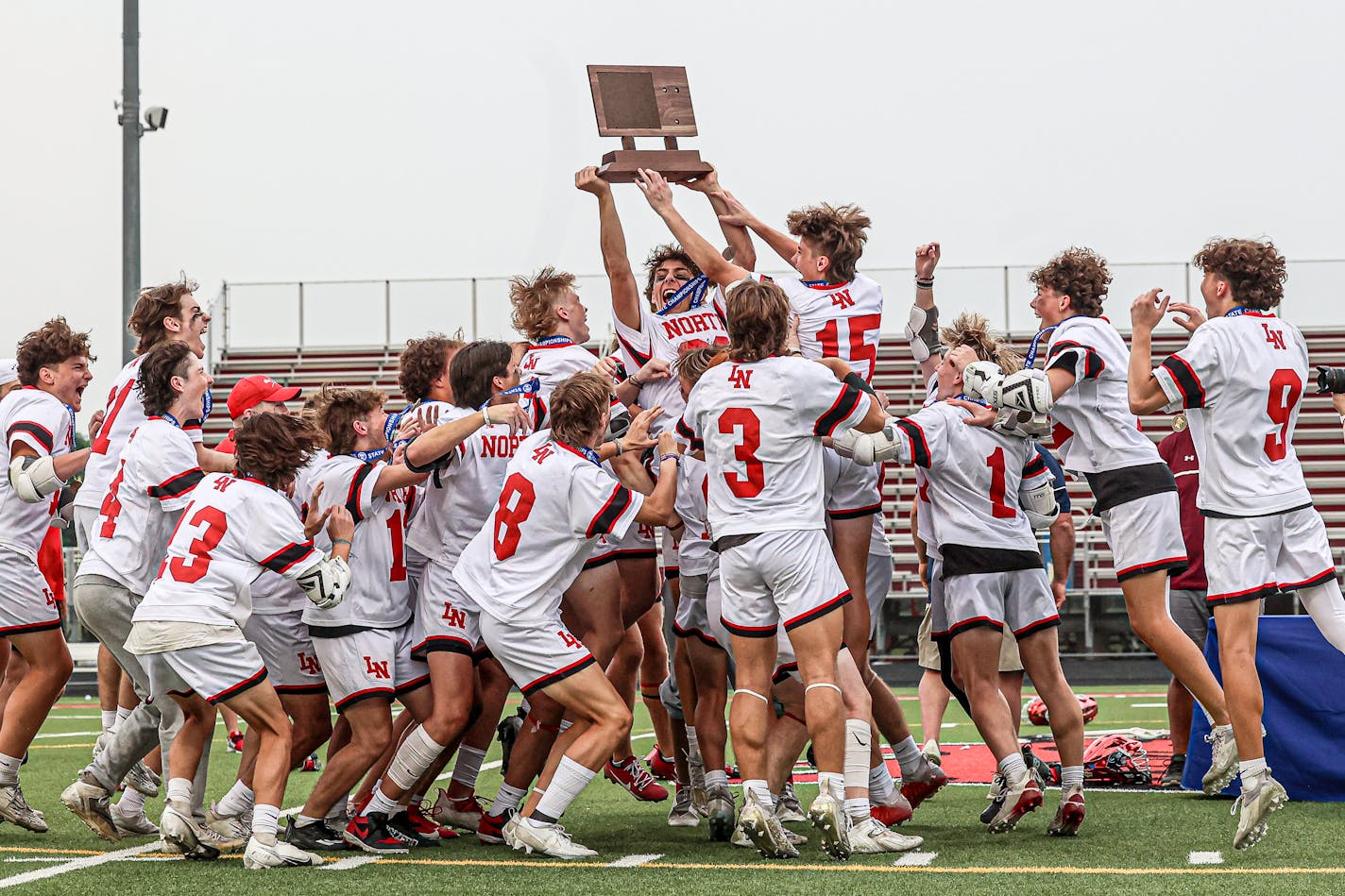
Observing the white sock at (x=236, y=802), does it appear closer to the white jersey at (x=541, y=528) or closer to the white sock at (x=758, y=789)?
the white jersey at (x=541, y=528)

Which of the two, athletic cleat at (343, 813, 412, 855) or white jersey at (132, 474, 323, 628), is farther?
athletic cleat at (343, 813, 412, 855)

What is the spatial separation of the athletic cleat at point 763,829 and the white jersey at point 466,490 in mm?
1771

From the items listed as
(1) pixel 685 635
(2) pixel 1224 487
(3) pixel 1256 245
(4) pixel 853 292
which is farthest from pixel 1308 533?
(1) pixel 685 635

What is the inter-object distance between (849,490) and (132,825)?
351 centimetres

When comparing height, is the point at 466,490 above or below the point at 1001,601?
above

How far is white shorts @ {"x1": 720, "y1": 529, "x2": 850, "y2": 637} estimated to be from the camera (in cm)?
563

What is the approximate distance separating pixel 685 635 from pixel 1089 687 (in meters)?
9.47

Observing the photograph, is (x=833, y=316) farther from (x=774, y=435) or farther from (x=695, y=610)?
(x=695, y=610)

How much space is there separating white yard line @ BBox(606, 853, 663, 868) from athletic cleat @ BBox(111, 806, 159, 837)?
226 cm

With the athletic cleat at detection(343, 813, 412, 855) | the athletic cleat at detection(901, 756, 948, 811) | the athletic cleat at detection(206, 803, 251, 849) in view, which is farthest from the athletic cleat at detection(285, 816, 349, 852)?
the athletic cleat at detection(901, 756, 948, 811)

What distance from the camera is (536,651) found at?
584cm

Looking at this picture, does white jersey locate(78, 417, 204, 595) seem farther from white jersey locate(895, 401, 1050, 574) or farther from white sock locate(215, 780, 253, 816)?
white jersey locate(895, 401, 1050, 574)

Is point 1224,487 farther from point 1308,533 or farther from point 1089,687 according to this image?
point 1089,687

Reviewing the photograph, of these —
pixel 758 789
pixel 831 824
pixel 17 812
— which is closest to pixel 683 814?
pixel 758 789
